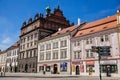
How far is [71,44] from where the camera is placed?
4728cm

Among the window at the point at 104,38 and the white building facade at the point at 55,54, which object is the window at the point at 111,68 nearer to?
the window at the point at 104,38

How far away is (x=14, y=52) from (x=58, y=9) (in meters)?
29.5

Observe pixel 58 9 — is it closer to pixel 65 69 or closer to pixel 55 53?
pixel 55 53

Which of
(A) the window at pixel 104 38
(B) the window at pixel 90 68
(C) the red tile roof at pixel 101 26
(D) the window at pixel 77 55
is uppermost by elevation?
(C) the red tile roof at pixel 101 26

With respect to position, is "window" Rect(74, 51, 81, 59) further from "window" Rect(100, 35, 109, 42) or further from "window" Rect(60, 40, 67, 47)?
"window" Rect(100, 35, 109, 42)

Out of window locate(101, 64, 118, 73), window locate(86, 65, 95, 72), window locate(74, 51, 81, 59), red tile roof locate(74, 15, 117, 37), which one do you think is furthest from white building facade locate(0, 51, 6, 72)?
window locate(101, 64, 118, 73)

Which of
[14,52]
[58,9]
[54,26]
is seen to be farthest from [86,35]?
[14,52]

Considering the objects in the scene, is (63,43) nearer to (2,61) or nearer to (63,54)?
(63,54)

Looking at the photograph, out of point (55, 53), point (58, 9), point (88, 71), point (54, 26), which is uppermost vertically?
point (58, 9)

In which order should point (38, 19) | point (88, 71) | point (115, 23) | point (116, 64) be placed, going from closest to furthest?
point (116, 64)
point (115, 23)
point (88, 71)
point (38, 19)

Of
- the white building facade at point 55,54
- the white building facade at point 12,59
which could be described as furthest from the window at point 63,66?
the white building facade at point 12,59

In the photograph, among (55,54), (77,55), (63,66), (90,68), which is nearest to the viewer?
(90,68)

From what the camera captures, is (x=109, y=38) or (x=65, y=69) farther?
(x=65, y=69)

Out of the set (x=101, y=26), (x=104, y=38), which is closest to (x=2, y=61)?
(x=101, y=26)
